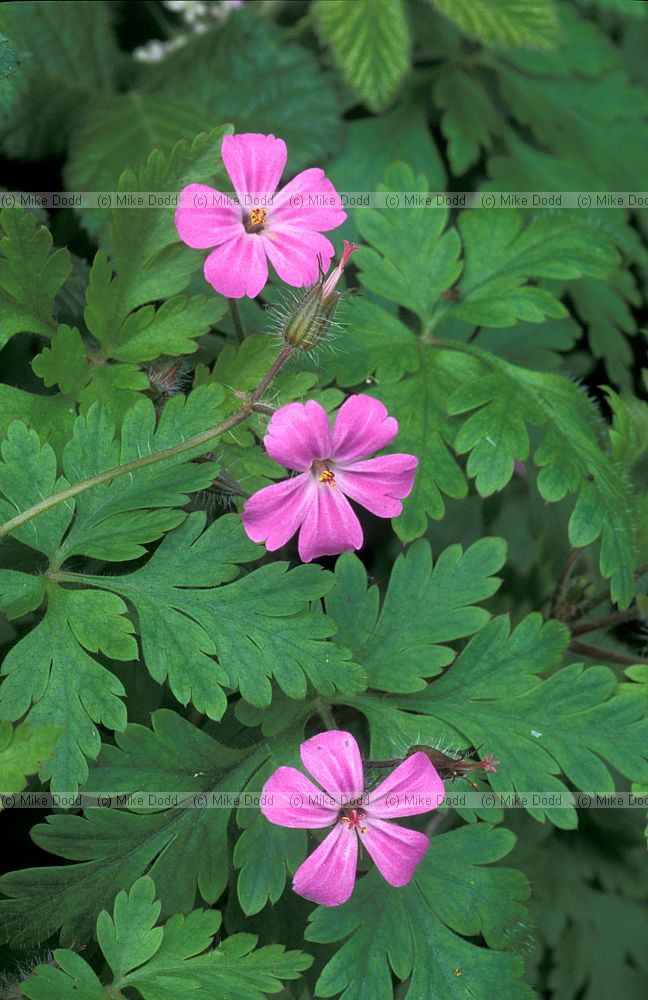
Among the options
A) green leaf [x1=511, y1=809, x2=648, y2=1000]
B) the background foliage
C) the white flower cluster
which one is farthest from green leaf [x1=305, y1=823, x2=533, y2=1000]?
the white flower cluster

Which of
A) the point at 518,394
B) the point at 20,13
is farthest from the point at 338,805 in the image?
the point at 20,13

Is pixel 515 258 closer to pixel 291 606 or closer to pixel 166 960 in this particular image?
pixel 291 606

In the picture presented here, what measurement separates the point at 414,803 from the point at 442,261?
0.90 metres

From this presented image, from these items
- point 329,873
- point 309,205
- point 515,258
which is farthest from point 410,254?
point 329,873

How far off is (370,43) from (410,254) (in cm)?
52

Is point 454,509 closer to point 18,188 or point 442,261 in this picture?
point 442,261

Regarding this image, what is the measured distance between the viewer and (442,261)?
158cm

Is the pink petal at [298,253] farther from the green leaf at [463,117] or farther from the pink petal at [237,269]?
the green leaf at [463,117]

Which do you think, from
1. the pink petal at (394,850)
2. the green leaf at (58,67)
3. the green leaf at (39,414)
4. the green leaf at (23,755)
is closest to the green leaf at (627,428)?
the pink petal at (394,850)

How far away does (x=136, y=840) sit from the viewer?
1171 mm

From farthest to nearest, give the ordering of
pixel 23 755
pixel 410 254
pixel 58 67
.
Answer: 1. pixel 58 67
2. pixel 410 254
3. pixel 23 755

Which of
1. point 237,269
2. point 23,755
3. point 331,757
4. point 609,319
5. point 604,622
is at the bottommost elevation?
point 604,622

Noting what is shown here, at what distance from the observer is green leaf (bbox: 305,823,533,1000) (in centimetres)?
116

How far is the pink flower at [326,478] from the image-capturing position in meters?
1.09
